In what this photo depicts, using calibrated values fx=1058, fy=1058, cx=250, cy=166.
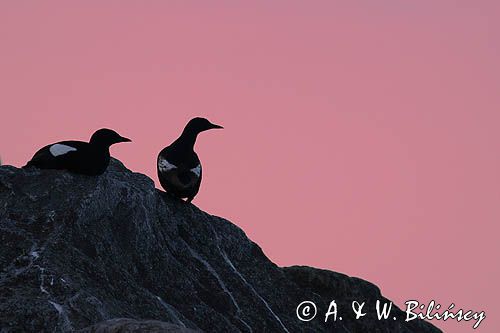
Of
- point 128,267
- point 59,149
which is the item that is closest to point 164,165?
point 59,149

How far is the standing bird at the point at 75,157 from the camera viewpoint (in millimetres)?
16719

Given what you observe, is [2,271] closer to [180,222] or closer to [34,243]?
[34,243]

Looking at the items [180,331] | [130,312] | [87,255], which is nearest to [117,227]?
[87,255]

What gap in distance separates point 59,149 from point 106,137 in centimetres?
92

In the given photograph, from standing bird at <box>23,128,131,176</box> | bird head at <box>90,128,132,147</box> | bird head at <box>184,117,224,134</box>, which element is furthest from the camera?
bird head at <box>184,117,224,134</box>

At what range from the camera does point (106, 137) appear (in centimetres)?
1758

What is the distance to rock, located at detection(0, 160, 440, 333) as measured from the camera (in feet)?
46.4

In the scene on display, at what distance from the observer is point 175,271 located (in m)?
17.2

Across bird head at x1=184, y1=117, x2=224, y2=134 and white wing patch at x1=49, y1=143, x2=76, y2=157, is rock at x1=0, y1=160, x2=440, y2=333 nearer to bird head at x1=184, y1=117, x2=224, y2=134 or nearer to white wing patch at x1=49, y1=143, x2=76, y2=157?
white wing patch at x1=49, y1=143, x2=76, y2=157

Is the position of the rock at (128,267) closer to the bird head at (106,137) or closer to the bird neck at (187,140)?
the bird head at (106,137)

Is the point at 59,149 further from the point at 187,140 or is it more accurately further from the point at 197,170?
the point at 187,140

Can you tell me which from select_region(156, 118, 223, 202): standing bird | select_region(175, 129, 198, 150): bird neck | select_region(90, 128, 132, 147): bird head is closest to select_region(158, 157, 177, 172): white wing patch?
select_region(156, 118, 223, 202): standing bird

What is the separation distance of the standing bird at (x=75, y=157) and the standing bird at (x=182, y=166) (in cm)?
236

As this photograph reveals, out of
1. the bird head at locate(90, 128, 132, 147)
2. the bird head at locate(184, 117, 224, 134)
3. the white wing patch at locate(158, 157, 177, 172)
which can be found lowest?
the bird head at locate(90, 128, 132, 147)
